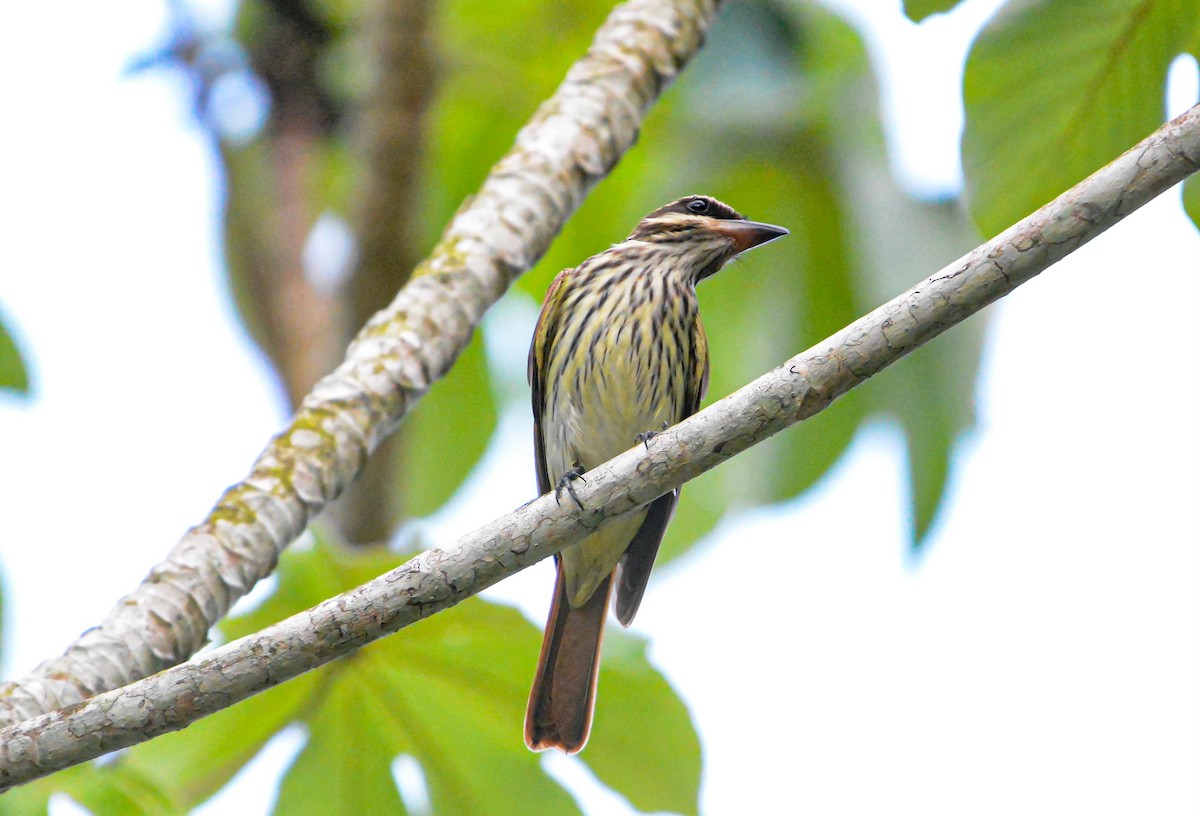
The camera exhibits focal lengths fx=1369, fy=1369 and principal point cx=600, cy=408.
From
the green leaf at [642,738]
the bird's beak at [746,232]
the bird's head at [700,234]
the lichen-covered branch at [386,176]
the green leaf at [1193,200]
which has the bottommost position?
the green leaf at [642,738]

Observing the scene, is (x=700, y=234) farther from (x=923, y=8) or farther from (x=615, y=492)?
(x=615, y=492)

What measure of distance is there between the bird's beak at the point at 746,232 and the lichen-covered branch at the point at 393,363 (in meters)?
0.53

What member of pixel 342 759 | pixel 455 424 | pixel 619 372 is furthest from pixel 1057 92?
pixel 455 424

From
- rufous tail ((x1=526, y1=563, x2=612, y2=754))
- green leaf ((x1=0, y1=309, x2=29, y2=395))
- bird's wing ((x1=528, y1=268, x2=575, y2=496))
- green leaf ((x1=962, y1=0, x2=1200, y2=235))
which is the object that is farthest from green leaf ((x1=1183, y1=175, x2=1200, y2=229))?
green leaf ((x1=0, y1=309, x2=29, y2=395))

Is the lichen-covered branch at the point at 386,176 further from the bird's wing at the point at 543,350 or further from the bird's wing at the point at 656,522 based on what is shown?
the bird's wing at the point at 656,522

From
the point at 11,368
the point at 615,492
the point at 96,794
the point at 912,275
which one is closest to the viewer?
the point at 615,492

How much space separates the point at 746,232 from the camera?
4488mm

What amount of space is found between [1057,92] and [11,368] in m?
2.60

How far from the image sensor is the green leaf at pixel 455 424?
5.36m

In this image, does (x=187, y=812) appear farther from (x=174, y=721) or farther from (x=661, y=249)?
(x=661, y=249)

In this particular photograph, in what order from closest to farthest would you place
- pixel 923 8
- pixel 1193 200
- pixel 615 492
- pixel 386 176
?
pixel 615 492, pixel 1193 200, pixel 923 8, pixel 386 176

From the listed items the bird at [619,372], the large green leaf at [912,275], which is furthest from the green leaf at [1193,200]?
the bird at [619,372]

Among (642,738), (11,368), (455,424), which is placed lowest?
(642,738)

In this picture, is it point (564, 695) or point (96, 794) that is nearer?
point (96, 794)
